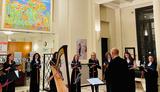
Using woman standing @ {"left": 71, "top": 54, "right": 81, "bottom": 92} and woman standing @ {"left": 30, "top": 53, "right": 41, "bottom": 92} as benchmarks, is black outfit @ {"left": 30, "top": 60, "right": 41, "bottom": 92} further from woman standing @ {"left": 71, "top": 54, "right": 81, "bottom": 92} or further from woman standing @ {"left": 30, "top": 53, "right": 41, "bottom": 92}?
woman standing @ {"left": 71, "top": 54, "right": 81, "bottom": 92}

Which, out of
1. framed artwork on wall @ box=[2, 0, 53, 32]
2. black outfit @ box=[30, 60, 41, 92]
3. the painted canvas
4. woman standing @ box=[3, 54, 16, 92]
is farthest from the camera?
the painted canvas

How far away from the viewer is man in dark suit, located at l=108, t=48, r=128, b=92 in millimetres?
3842

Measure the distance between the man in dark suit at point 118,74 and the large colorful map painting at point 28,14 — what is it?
4237mm

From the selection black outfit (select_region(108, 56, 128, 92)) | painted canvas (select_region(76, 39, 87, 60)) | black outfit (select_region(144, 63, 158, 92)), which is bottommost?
black outfit (select_region(144, 63, 158, 92))

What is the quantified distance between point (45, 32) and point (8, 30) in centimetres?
151

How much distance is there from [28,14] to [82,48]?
9.64ft

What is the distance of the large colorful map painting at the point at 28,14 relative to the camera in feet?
21.7

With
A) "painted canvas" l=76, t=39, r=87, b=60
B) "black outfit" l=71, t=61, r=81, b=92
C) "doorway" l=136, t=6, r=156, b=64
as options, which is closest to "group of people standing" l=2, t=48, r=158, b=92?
"black outfit" l=71, t=61, r=81, b=92

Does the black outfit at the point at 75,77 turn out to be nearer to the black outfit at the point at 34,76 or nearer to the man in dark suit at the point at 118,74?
the black outfit at the point at 34,76

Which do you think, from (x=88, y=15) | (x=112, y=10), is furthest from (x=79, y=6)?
(x=112, y=10)

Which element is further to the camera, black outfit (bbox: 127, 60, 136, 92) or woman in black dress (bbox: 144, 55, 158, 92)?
woman in black dress (bbox: 144, 55, 158, 92)

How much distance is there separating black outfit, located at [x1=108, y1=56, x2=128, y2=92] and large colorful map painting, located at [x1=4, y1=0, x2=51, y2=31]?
4.27m

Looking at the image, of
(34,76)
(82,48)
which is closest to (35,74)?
(34,76)

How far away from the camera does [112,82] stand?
3.94m
